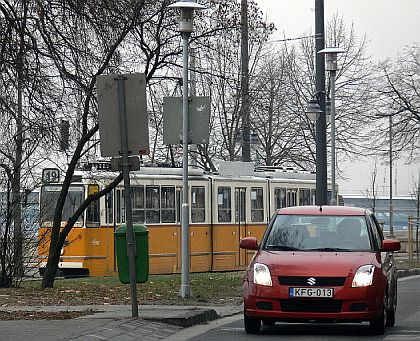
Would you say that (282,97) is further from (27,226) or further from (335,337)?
(335,337)

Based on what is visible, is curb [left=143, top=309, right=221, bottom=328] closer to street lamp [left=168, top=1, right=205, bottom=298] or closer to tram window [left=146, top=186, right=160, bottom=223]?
street lamp [left=168, top=1, right=205, bottom=298]

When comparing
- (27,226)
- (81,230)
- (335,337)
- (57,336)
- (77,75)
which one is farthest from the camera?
(81,230)

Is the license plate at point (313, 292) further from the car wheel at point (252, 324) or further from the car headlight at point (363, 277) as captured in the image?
the car wheel at point (252, 324)

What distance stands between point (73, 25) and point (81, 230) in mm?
16753

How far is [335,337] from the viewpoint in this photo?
48.9 feet

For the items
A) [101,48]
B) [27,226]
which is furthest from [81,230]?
[101,48]

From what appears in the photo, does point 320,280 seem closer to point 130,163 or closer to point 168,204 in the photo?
point 130,163

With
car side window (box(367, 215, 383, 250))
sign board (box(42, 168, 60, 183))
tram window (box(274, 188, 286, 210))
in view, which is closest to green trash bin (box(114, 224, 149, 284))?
car side window (box(367, 215, 383, 250))

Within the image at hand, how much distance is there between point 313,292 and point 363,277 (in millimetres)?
617

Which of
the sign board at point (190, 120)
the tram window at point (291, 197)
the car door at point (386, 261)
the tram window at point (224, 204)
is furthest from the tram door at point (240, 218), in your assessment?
the car door at point (386, 261)

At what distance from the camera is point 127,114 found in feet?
52.9

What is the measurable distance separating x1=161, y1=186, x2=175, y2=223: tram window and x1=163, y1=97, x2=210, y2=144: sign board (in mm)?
14663

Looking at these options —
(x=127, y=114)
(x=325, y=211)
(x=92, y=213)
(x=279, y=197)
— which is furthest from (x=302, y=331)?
(x=279, y=197)

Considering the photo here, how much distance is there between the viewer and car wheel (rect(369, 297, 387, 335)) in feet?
49.4
